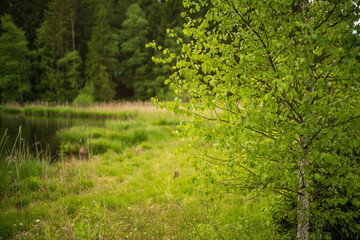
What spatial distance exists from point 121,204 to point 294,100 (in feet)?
13.2

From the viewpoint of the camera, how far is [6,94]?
102 ft

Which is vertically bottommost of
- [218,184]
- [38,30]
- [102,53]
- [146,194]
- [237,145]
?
[146,194]

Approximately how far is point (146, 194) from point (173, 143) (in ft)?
18.9

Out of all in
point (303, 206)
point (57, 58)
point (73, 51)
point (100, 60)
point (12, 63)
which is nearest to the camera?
point (303, 206)

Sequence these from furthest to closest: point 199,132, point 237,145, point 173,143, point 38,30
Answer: point 38,30 < point 173,143 < point 199,132 < point 237,145

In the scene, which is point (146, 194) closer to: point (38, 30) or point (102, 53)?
point (102, 53)

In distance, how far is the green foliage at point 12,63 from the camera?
30.8 m

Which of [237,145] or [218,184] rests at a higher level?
A: [237,145]

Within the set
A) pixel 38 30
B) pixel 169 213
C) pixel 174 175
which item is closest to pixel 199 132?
pixel 169 213

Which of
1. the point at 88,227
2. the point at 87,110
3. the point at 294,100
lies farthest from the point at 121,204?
the point at 87,110

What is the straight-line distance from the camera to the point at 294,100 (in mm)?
2768

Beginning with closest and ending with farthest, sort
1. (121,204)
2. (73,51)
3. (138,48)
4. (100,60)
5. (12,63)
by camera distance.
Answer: (121,204)
(12,63)
(73,51)
(100,60)
(138,48)

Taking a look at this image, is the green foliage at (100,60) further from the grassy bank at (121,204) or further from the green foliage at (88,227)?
the green foliage at (88,227)

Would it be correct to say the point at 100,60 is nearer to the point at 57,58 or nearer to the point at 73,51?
the point at 73,51
